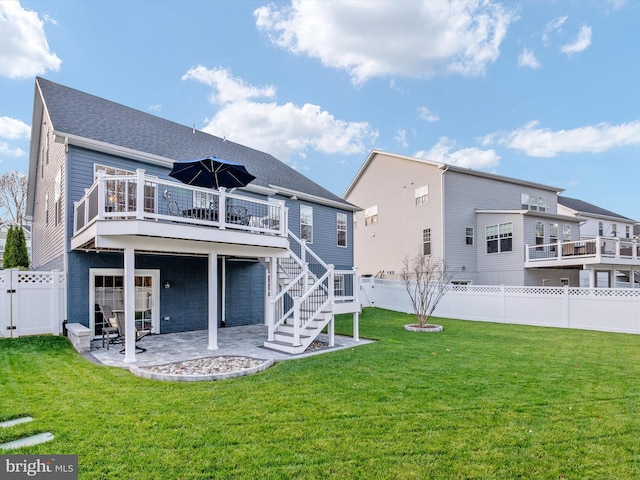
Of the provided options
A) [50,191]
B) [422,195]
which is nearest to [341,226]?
[422,195]

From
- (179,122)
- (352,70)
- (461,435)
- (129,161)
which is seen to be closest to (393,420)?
(461,435)

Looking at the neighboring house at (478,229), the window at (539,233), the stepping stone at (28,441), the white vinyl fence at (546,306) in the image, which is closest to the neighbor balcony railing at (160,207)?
the stepping stone at (28,441)

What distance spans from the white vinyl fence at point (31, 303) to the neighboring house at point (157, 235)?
0.37 m

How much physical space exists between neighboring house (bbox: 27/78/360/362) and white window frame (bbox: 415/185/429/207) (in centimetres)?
872

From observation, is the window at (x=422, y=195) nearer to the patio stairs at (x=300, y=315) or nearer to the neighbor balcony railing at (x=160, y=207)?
the patio stairs at (x=300, y=315)

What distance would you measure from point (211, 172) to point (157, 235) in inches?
90.8

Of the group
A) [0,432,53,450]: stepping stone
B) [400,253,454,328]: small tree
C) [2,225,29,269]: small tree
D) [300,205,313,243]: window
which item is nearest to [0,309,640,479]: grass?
[0,432,53,450]: stepping stone

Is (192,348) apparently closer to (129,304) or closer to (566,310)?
(129,304)

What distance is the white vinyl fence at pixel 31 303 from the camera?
Answer: 8570 mm

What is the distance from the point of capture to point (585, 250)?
1683 cm

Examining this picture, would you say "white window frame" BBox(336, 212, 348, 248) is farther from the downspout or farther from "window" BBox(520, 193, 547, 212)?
"window" BBox(520, 193, 547, 212)

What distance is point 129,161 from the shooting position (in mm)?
10141

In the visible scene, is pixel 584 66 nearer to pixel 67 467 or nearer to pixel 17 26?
pixel 67 467

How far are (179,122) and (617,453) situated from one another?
15.7 metres
